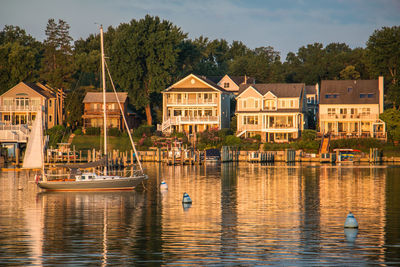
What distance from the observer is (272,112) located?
339 ft

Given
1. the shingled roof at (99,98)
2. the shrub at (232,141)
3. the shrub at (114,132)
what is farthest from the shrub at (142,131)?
the shrub at (232,141)

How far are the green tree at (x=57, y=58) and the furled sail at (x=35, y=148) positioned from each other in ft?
188

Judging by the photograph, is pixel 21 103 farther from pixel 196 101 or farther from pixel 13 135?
pixel 196 101

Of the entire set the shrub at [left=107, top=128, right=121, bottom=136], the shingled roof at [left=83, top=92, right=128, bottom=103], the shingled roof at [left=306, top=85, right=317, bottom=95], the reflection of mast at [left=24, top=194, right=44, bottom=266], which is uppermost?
the shingled roof at [left=306, top=85, right=317, bottom=95]

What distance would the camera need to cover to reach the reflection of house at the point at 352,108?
10281 centimetres

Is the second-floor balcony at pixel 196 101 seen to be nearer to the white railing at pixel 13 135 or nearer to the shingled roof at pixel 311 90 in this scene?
the shingled roof at pixel 311 90

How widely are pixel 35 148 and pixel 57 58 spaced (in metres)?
68.9

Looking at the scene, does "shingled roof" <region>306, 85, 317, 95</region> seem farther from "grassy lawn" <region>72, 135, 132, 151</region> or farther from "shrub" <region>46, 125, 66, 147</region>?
"shrub" <region>46, 125, 66, 147</region>

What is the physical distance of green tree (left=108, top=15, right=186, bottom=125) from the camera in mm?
108062

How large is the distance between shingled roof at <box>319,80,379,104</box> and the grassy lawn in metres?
32.8

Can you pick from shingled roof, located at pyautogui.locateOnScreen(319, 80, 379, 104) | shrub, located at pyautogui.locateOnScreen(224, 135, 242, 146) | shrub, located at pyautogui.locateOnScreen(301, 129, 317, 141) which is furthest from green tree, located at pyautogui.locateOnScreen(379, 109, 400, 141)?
shrub, located at pyautogui.locateOnScreen(224, 135, 242, 146)

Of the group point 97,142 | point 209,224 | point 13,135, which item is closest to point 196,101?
point 97,142

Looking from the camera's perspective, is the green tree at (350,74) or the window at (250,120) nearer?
the window at (250,120)

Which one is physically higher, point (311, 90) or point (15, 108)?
point (311, 90)
